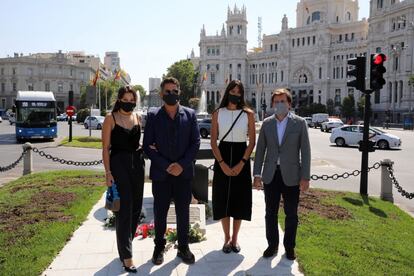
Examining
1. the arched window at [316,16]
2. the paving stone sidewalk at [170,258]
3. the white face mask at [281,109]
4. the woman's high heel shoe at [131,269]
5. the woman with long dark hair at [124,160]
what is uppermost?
the arched window at [316,16]

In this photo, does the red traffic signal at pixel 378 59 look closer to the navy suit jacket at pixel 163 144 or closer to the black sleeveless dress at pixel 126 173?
the navy suit jacket at pixel 163 144

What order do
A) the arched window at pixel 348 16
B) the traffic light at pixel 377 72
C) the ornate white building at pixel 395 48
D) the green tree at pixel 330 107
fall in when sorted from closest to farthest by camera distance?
1. the traffic light at pixel 377 72
2. the ornate white building at pixel 395 48
3. the green tree at pixel 330 107
4. the arched window at pixel 348 16

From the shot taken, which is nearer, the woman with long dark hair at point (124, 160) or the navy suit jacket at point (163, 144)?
the woman with long dark hair at point (124, 160)

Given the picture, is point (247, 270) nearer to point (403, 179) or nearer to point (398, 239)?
point (398, 239)

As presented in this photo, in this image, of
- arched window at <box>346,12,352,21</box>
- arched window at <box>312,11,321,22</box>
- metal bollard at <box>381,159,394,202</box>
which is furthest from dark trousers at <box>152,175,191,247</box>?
arched window at <box>346,12,352,21</box>

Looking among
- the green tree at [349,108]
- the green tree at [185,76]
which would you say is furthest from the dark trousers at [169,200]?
the green tree at [185,76]

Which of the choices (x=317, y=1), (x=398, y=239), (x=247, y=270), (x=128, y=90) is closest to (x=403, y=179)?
(x=398, y=239)

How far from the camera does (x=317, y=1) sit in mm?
99688

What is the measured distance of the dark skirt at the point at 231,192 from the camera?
223 inches

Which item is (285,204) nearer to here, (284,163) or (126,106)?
(284,163)

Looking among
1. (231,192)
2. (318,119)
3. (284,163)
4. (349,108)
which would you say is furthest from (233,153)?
(349,108)

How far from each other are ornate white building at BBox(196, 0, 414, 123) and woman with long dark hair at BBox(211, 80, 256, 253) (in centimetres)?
7122

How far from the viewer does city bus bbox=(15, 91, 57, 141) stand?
85.8ft

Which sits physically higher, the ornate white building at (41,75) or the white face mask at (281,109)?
the ornate white building at (41,75)
